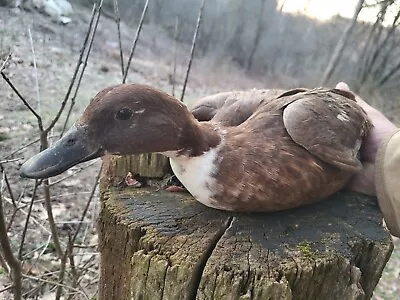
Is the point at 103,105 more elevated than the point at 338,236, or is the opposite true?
the point at 103,105

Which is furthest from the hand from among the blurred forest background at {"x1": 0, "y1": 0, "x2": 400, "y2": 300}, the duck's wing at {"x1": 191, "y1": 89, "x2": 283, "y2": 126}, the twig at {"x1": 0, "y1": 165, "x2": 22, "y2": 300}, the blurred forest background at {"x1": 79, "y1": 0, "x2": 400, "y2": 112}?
the blurred forest background at {"x1": 79, "y1": 0, "x2": 400, "y2": 112}

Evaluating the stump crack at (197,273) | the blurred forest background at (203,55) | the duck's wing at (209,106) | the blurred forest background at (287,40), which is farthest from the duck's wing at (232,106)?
the blurred forest background at (287,40)

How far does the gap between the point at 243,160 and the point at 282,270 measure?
32cm

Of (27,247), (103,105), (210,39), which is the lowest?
(27,247)

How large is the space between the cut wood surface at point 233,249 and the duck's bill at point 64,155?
24 centimetres

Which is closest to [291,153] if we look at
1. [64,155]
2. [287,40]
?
[64,155]

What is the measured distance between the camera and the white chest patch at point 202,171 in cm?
133

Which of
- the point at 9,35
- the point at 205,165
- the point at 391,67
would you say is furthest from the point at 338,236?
the point at 391,67

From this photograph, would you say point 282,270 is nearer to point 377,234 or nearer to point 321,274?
point 321,274

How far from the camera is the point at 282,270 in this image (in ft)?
3.86

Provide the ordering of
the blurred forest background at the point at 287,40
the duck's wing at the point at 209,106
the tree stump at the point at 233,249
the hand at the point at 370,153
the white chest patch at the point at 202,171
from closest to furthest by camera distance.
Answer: the tree stump at the point at 233,249
the white chest patch at the point at 202,171
the hand at the point at 370,153
the duck's wing at the point at 209,106
the blurred forest background at the point at 287,40

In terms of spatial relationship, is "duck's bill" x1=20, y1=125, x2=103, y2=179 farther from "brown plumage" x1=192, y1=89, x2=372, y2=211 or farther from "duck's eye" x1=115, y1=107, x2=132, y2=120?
"brown plumage" x1=192, y1=89, x2=372, y2=211

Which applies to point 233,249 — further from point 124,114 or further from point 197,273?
point 124,114

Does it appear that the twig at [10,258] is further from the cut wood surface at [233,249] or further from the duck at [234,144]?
the duck at [234,144]
